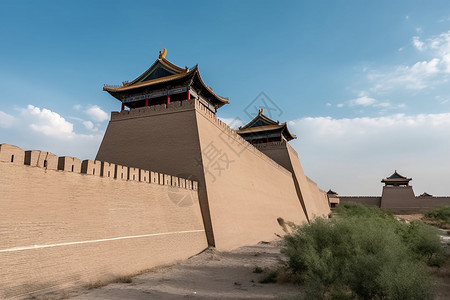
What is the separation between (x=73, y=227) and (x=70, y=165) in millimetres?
1357

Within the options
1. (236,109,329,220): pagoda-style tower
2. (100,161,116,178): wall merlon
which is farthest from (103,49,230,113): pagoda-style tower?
(236,109,329,220): pagoda-style tower

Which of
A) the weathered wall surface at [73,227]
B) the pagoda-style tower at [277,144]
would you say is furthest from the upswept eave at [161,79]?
the pagoda-style tower at [277,144]

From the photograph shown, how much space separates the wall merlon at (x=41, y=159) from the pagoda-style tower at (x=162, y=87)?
25.3 ft

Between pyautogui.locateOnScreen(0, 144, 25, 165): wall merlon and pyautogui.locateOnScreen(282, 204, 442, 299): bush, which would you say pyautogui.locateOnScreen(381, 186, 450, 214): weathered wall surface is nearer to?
pyautogui.locateOnScreen(282, 204, 442, 299): bush

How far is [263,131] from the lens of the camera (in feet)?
84.2

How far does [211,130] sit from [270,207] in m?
6.85

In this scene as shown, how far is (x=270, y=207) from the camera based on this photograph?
17.6 m

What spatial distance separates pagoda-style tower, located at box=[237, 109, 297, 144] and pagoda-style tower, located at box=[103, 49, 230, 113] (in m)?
11.3

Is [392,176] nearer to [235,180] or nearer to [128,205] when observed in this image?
[235,180]

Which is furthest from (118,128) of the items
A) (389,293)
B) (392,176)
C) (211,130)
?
(392,176)

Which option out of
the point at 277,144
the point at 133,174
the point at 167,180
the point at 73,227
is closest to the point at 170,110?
the point at 167,180

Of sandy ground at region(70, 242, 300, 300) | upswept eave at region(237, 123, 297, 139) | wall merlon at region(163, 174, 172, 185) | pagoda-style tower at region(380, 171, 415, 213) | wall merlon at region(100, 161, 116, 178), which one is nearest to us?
sandy ground at region(70, 242, 300, 300)

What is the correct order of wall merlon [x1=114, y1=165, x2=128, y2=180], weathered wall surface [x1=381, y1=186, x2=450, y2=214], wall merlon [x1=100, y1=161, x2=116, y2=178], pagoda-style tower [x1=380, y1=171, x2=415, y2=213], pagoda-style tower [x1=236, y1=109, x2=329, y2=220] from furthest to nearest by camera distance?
pagoda-style tower [x1=380, y1=171, x2=415, y2=213], weathered wall surface [x1=381, y1=186, x2=450, y2=214], pagoda-style tower [x1=236, y1=109, x2=329, y2=220], wall merlon [x1=114, y1=165, x2=128, y2=180], wall merlon [x1=100, y1=161, x2=116, y2=178]

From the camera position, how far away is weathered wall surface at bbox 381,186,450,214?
37.7 metres
